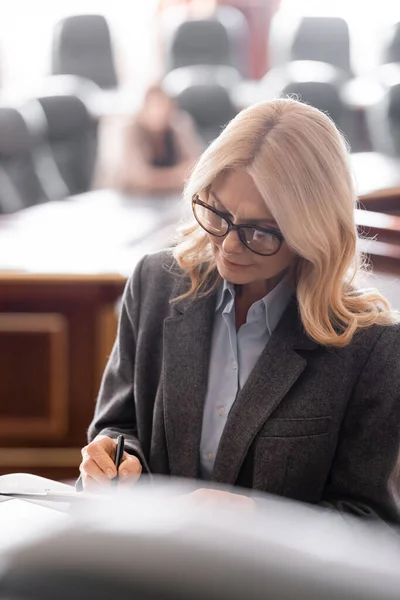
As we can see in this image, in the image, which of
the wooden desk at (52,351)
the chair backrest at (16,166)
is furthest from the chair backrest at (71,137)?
the wooden desk at (52,351)

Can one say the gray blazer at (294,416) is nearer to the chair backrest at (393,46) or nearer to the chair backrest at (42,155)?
the chair backrest at (42,155)

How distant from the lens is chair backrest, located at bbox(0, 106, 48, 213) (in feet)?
10.8

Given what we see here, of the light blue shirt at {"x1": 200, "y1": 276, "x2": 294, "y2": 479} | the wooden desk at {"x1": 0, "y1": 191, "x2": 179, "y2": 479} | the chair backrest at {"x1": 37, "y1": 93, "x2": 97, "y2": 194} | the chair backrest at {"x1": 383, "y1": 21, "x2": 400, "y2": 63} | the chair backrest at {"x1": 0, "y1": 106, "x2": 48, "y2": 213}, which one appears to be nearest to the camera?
the light blue shirt at {"x1": 200, "y1": 276, "x2": 294, "y2": 479}

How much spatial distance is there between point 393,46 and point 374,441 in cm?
444

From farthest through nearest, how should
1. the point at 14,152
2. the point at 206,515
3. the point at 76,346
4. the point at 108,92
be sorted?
the point at 108,92, the point at 14,152, the point at 76,346, the point at 206,515

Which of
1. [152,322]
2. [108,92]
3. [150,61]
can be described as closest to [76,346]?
[152,322]

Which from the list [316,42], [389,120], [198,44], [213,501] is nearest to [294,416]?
[213,501]

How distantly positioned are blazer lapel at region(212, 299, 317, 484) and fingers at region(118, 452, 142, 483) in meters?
0.09

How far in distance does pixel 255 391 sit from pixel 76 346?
1.10m

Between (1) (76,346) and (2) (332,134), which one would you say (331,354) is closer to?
(2) (332,134)

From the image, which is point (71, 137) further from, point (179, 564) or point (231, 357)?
point (179, 564)

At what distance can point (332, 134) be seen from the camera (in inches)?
34.5

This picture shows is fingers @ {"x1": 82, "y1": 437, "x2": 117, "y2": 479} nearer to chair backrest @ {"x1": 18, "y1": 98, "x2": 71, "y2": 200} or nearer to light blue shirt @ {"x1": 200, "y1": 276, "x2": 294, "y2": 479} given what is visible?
light blue shirt @ {"x1": 200, "y1": 276, "x2": 294, "y2": 479}

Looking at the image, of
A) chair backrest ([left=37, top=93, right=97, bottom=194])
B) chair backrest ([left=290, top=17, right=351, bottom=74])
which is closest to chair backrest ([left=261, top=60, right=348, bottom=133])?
chair backrest ([left=290, top=17, right=351, bottom=74])
